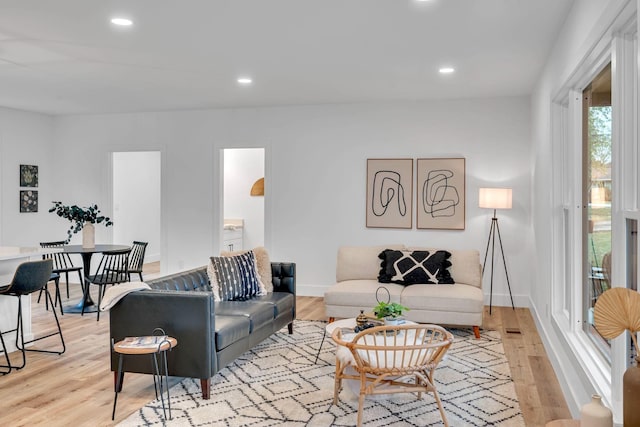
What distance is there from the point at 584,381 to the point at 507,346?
2.04 meters

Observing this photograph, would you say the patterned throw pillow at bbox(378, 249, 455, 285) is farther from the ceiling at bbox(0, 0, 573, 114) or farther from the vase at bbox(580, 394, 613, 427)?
the vase at bbox(580, 394, 613, 427)

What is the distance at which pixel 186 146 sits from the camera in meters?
7.93

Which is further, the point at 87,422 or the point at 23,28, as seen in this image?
the point at 23,28

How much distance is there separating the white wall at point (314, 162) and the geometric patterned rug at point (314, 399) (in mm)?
2570

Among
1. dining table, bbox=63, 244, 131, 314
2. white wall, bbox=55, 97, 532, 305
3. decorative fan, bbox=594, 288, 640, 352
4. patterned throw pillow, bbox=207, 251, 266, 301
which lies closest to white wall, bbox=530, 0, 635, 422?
white wall, bbox=55, 97, 532, 305

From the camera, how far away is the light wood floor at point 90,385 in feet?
11.1

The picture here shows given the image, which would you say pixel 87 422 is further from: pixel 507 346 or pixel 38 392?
pixel 507 346

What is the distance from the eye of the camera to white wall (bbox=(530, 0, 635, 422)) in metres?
2.94

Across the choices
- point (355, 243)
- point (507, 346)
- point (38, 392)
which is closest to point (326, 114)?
point (355, 243)

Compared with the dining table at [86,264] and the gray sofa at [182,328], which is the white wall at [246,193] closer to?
the dining table at [86,264]

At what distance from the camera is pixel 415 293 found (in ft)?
17.8

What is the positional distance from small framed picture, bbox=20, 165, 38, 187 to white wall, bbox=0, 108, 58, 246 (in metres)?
0.06

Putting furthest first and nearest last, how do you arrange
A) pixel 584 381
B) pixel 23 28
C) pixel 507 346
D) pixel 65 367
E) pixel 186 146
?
pixel 186 146 < pixel 507 346 < pixel 65 367 < pixel 23 28 < pixel 584 381

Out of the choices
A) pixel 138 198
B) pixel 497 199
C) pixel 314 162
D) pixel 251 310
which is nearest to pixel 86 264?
pixel 251 310
